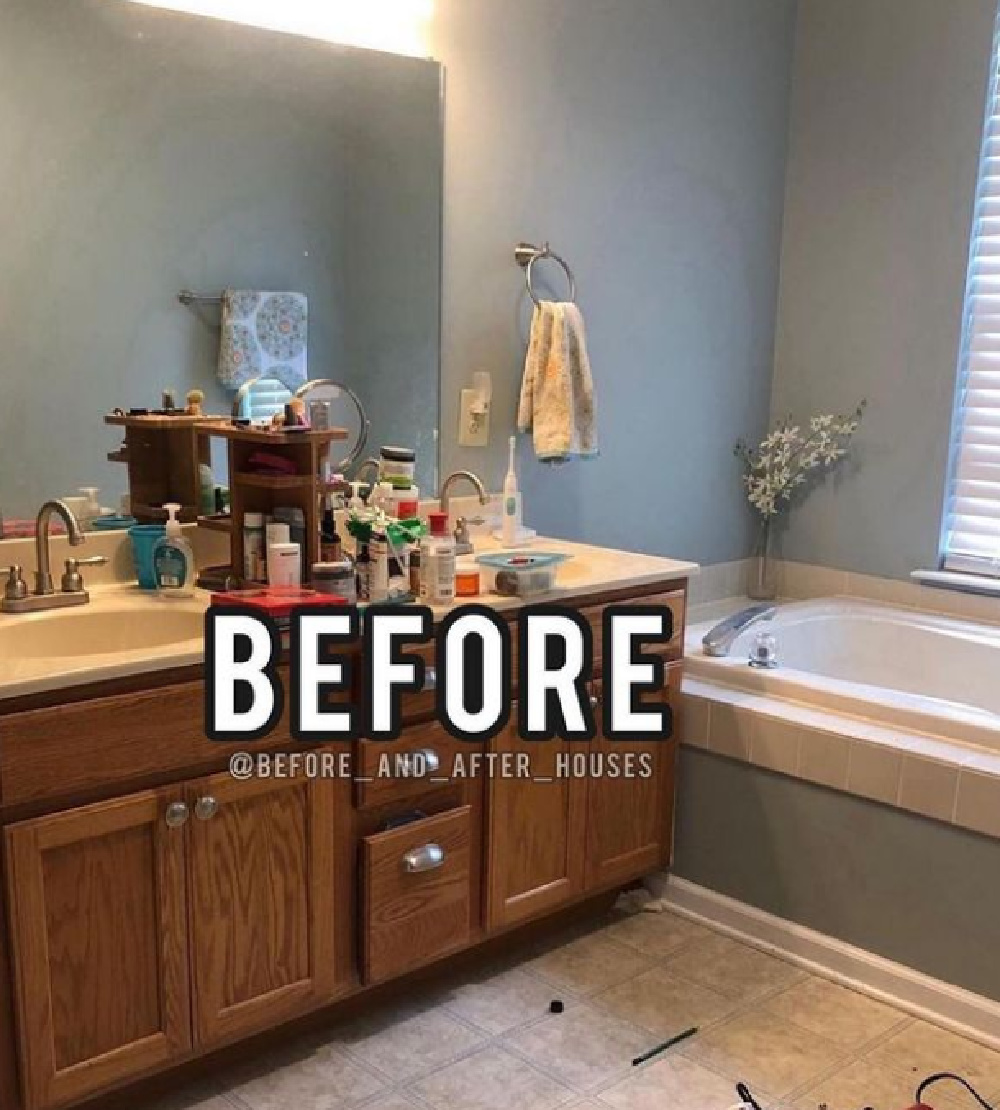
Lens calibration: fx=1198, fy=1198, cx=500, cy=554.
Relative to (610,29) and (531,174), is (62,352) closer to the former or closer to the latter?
(531,174)

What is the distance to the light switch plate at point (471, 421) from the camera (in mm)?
2738

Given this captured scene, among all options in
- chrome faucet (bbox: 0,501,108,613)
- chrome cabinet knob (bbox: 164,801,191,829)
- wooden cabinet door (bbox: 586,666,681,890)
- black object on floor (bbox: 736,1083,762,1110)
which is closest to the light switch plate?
wooden cabinet door (bbox: 586,666,681,890)

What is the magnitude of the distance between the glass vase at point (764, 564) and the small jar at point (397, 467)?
58.0 inches

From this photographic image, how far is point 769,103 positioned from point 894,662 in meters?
1.59

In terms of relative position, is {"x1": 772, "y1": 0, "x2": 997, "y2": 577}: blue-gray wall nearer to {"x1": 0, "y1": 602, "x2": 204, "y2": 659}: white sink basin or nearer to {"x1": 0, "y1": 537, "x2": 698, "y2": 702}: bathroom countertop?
{"x1": 0, "y1": 537, "x2": 698, "y2": 702}: bathroom countertop

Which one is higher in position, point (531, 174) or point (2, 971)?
point (531, 174)

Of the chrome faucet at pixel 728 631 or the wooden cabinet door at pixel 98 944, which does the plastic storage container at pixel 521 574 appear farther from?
the wooden cabinet door at pixel 98 944

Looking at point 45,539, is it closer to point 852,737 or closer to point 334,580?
point 334,580

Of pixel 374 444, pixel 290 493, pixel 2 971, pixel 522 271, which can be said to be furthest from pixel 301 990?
pixel 522 271

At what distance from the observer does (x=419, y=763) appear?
217 cm

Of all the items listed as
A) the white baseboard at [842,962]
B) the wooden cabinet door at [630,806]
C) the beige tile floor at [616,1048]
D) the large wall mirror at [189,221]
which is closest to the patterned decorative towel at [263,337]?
the large wall mirror at [189,221]

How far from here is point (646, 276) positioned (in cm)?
310

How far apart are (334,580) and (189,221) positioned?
0.74 metres

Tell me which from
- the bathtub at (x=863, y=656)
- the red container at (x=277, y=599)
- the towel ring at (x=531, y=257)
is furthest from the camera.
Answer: the towel ring at (x=531, y=257)
